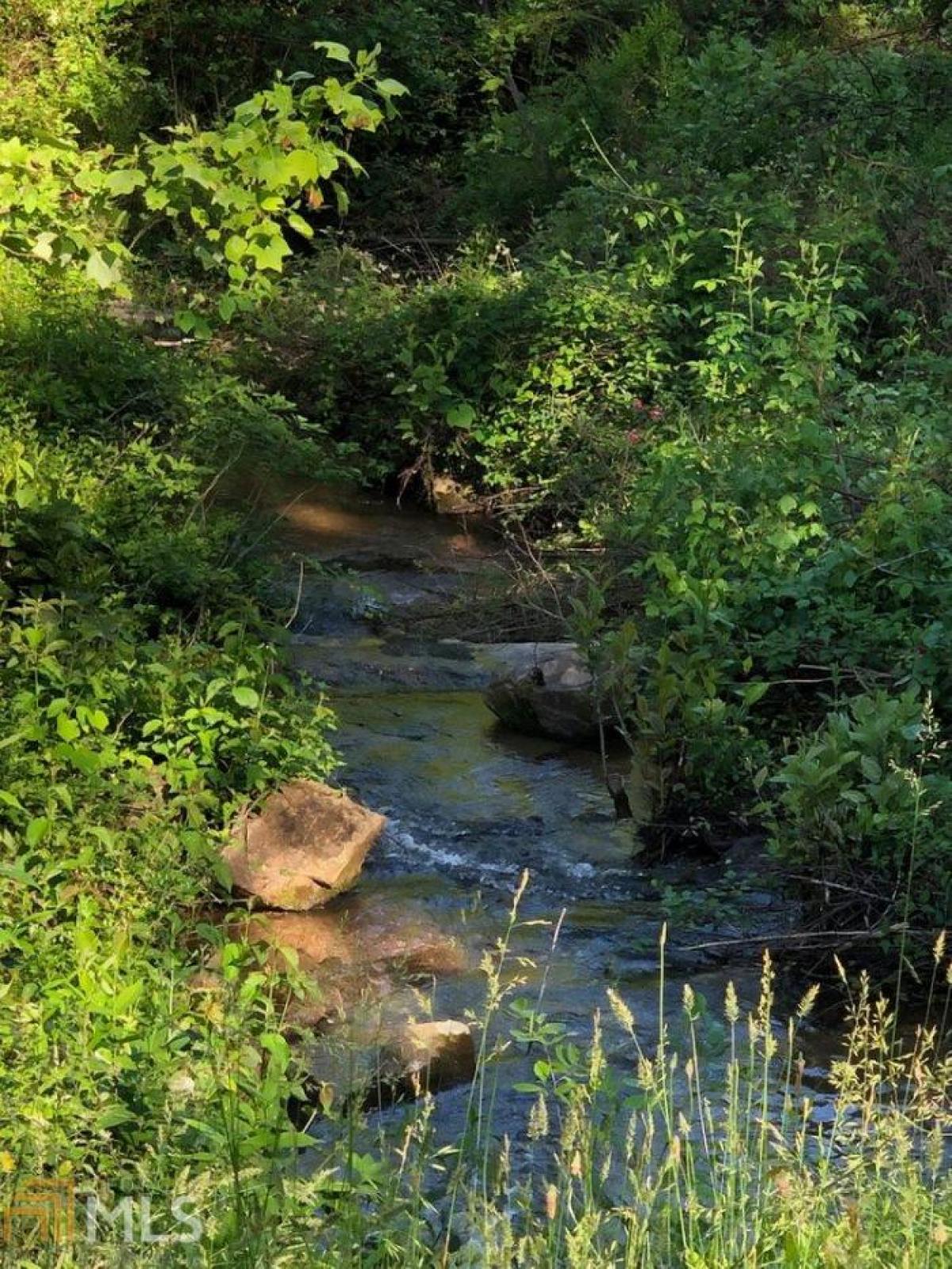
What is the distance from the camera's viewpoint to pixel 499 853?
7297 mm

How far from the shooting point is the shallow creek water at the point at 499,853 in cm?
602

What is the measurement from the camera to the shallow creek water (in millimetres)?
6016

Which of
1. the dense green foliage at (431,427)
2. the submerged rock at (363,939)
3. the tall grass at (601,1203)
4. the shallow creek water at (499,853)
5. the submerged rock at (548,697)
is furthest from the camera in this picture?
the submerged rock at (548,697)

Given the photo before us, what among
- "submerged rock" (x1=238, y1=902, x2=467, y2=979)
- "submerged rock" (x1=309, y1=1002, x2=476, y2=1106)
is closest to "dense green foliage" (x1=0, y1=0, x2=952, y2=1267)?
"submerged rock" (x1=309, y1=1002, x2=476, y2=1106)

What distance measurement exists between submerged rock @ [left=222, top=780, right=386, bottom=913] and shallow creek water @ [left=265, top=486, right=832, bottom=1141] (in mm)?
189

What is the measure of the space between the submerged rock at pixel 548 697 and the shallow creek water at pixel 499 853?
87 mm

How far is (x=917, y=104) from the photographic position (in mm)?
13562

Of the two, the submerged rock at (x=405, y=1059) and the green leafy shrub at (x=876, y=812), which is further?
the green leafy shrub at (x=876, y=812)

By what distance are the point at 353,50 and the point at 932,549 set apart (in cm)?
1020

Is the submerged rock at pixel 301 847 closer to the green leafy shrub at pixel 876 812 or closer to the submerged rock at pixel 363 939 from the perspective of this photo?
the submerged rock at pixel 363 939

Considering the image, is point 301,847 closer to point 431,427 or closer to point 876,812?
point 876,812

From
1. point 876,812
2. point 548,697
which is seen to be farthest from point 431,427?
point 876,812

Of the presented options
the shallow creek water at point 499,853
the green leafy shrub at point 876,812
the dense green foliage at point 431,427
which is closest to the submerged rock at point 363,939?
the shallow creek water at point 499,853

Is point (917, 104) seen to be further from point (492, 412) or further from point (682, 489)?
point (682, 489)
